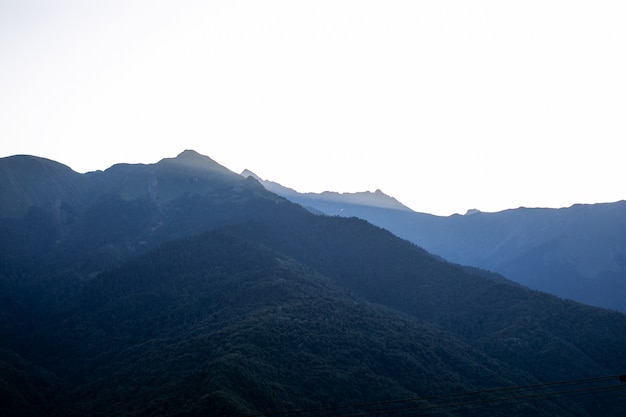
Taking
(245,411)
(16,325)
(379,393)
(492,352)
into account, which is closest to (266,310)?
(379,393)

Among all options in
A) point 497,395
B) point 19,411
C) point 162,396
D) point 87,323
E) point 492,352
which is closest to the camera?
point 162,396

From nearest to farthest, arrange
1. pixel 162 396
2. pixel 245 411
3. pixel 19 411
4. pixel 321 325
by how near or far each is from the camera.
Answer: pixel 245 411
pixel 162 396
pixel 19 411
pixel 321 325

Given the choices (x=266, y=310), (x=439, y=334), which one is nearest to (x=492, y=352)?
(x=439, y=334)

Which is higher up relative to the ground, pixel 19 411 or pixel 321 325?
pixel 321 325

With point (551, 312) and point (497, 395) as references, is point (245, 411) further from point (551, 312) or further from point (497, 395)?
point (551, 312)

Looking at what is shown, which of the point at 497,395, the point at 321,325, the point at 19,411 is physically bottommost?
the point at 19,411

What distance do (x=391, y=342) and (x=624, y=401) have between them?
6454 centimetres

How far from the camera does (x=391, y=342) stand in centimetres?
15750

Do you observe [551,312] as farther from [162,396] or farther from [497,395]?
[162,396]

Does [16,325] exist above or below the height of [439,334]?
below

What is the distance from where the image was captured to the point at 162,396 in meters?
114

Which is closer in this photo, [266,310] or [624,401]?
[624,401]

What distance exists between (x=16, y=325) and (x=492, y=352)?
160m

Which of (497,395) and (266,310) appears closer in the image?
(497,395)
